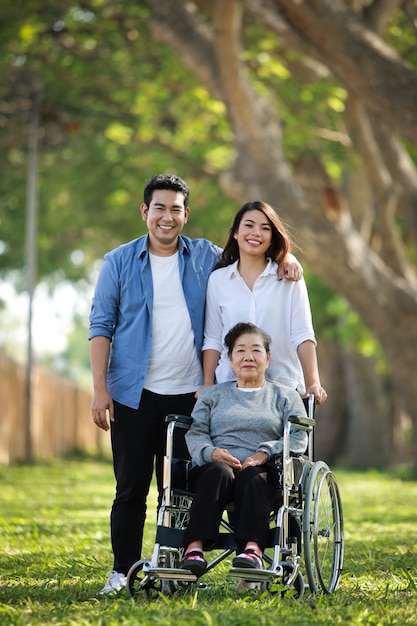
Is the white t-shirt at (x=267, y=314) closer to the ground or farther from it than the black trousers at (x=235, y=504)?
farther from it

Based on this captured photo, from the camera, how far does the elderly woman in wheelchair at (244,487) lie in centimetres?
542

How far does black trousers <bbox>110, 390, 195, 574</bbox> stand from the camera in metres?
6.04

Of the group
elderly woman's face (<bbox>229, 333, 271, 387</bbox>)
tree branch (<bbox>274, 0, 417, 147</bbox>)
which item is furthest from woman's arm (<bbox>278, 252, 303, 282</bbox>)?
tree branch (<bbox>274, 0, 417, 147</bbox>)

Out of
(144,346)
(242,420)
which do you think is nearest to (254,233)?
(144,346)

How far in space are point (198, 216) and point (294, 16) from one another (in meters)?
11.4

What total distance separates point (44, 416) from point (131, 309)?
1872 centimetres

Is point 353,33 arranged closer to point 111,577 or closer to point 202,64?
point 202,64

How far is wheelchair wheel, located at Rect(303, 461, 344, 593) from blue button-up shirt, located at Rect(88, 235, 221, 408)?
962 millimetres

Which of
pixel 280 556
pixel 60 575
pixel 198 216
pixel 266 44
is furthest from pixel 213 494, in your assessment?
pixel 198 216

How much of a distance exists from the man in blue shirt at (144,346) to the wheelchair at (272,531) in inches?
8.0

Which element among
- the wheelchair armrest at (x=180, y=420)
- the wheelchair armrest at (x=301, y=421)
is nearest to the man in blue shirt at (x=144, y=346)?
the wheelchair armrest at (x=180, y=420)

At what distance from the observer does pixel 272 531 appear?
5512 millimetres

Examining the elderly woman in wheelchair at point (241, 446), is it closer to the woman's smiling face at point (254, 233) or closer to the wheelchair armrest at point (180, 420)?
the wheelchair armrest at point (180, 420)

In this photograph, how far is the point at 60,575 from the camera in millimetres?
6445
